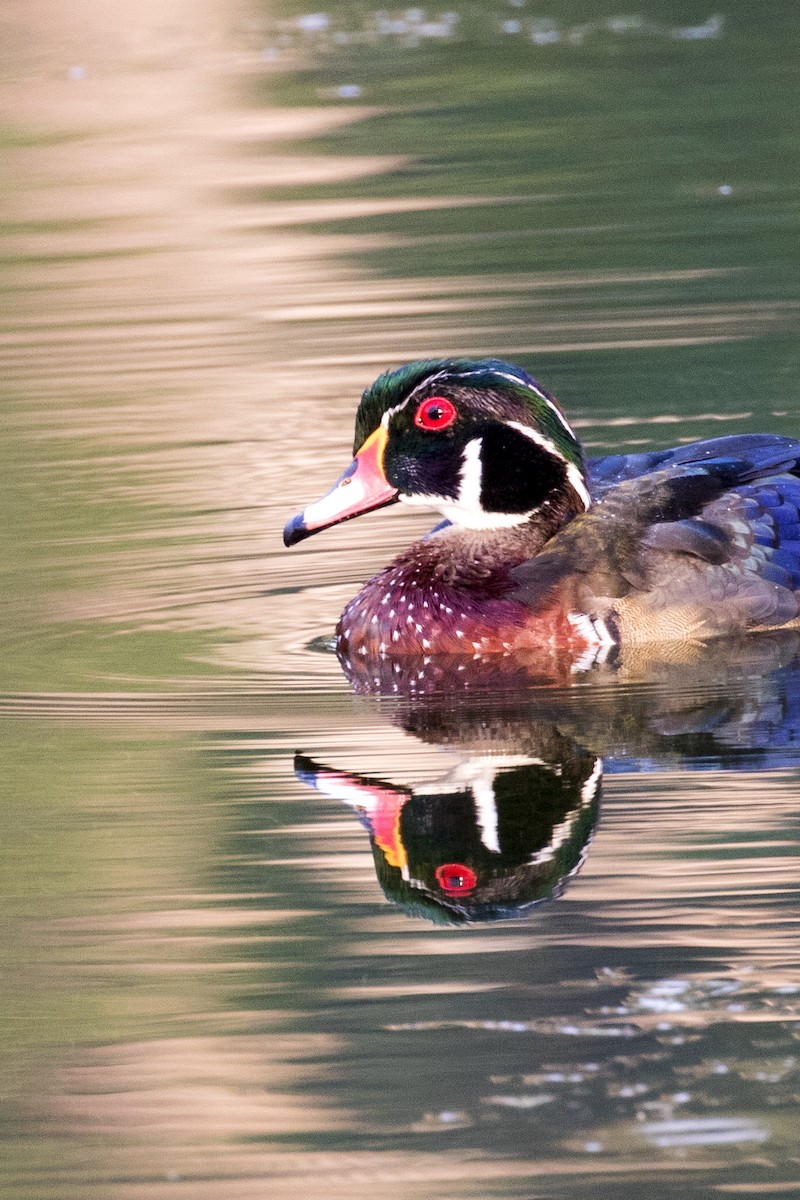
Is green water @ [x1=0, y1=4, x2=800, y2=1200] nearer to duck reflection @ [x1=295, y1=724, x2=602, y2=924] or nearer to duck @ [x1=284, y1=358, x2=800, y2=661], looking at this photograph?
duck reflection @ [x1=295, y1=724, x2=602, y2=924]

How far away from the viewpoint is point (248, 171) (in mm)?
19156

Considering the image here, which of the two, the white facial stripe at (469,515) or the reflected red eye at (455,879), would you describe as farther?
the white facial stripe at (469,515)

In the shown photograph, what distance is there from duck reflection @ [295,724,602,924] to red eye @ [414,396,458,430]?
1630mm

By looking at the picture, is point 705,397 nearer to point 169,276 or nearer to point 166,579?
point 166,579

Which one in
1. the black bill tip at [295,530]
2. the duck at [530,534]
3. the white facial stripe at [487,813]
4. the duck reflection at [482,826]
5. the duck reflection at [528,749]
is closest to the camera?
the duck reflection at [482,826]

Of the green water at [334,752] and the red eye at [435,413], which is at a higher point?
the red eye at [435,413]

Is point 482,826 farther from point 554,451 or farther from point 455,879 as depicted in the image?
point 554,451

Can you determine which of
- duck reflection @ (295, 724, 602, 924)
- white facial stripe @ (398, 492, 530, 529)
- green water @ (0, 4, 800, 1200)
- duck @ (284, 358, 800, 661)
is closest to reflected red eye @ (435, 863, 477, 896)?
duck reflection @ (295, 724, 602, 924)

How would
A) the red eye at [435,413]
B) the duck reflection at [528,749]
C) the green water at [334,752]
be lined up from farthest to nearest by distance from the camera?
the red eye at [435,413] → the duck reflection at [528,749] → the green water at [334,752]

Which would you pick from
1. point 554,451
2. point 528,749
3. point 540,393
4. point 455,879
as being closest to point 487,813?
point 455,879

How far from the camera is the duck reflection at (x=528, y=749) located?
6168 millimetres

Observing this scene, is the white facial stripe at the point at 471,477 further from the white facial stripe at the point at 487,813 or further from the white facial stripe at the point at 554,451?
the white facial stripe at the point at 487,813

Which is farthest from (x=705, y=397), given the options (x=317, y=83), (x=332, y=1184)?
(x=317, y=83)

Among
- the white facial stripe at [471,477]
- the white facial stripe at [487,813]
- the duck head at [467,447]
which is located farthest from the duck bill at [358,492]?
the white facial stripe at [487,813]
